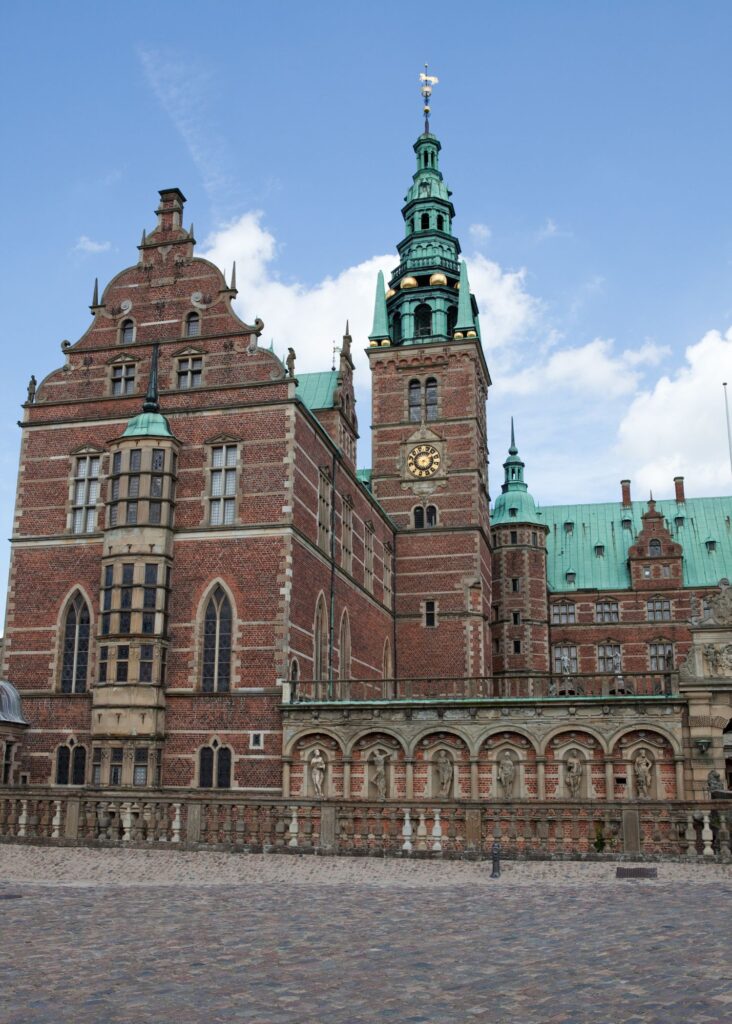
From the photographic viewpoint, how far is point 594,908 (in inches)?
449

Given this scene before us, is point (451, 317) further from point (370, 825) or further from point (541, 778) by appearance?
point (370, 825)

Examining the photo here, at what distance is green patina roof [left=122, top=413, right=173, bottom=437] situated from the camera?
27247 millimetres

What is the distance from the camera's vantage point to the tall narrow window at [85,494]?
2842 cm

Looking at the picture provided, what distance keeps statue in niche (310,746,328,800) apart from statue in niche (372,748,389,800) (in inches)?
51.5

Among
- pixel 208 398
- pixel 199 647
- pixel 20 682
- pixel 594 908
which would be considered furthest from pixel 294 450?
pixel 594 908

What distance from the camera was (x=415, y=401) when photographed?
45250mm

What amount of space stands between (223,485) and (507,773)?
10608mm

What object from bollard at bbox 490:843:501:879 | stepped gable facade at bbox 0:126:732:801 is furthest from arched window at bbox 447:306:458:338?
bollard at bbox 490:843:501:879

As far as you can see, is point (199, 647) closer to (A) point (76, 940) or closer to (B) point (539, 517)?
(A) point (76, 940)

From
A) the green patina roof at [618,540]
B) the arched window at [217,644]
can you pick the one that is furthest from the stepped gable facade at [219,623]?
the green patina roof at [618,540]

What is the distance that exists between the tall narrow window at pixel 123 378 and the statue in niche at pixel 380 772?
41.0ft

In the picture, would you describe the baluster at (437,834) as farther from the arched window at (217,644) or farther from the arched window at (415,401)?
the arched window at (415,401)

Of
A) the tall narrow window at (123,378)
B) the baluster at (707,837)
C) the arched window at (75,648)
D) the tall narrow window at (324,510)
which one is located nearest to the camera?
the baluster at (707,837)

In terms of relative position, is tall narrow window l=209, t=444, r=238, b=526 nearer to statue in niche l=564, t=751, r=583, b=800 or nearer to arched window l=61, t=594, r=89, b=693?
arched window l=61, t=594, r=89, b=693
